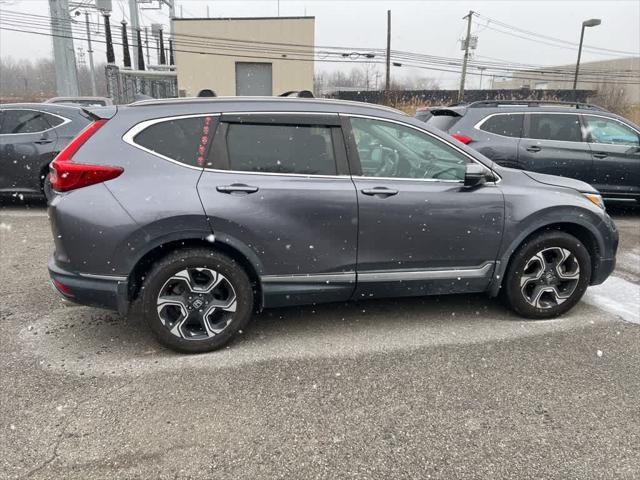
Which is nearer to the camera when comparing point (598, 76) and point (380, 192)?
point (380, 192)

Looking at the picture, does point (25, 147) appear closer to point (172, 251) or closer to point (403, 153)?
point (172, 251)

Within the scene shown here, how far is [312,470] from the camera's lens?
7.47 ft

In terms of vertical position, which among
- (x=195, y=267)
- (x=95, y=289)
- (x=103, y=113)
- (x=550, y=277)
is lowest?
(x=550, y=277)

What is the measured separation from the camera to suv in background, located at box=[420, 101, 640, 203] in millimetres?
7152

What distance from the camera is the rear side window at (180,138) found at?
3211mm

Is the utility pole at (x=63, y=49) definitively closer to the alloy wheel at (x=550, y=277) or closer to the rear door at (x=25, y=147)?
the rear door at (x=25, y=147)

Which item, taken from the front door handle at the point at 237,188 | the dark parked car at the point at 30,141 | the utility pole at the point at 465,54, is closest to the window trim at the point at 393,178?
the front door handle at the point at 237,188

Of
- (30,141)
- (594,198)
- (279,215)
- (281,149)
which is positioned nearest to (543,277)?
(594,198)

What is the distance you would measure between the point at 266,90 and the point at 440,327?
29.1 meters

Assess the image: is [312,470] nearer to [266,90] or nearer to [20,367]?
[20,367]

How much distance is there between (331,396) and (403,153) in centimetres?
185

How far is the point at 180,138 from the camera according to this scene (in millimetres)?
3250

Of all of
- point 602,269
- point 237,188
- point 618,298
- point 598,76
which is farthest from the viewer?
point 598,76

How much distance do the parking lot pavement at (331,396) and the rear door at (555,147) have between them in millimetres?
3519
